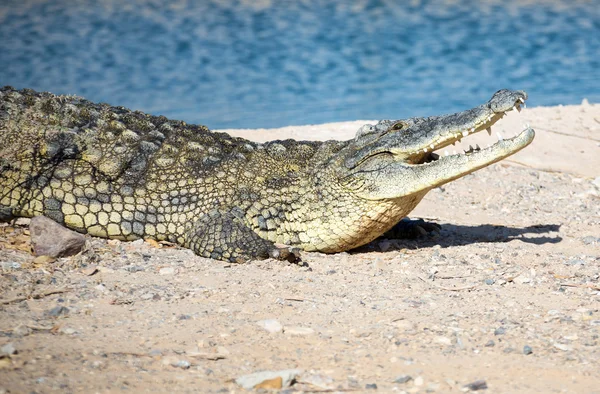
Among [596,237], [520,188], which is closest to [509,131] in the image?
[520,188]

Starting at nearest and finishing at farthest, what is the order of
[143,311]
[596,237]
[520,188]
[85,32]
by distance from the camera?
[143,311]
[596,237]
[520,188]
[85,32]

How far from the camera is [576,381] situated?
12.0 feet

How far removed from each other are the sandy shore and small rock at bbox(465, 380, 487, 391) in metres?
0.04

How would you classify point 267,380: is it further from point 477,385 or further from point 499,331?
point 499,331

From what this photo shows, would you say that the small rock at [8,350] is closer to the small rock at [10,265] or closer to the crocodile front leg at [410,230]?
the small rock at [10,265]

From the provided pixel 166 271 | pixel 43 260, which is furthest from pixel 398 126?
pixel 43 260

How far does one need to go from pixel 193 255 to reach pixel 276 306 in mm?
1470

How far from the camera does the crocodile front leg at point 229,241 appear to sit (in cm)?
579

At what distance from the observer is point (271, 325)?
429cm

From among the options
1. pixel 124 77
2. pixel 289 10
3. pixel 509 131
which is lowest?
pixel 509 131

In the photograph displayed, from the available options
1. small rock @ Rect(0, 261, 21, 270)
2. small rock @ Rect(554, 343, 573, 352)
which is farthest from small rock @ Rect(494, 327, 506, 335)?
small rock @ Rect(0, 261, 21, 270)

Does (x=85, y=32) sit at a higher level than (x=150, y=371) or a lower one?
higher

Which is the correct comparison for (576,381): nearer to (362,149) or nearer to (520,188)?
(362,149)

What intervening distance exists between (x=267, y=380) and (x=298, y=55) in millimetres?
16360
